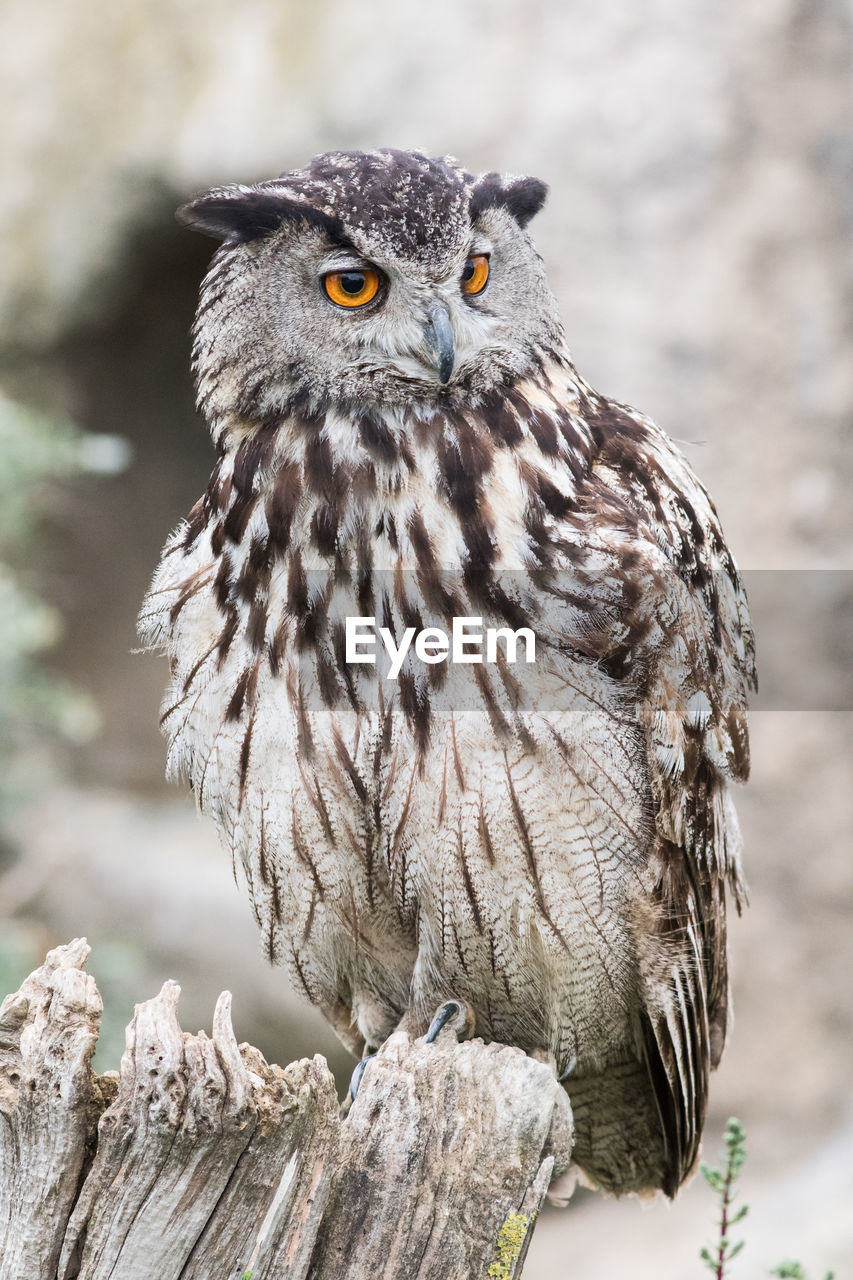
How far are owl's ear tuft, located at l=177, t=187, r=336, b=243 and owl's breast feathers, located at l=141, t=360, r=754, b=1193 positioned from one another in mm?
281

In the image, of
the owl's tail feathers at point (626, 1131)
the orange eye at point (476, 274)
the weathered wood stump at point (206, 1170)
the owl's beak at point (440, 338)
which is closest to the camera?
the weathered wood stump at point (206, 1170)

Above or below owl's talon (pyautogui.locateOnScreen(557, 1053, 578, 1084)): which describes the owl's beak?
above

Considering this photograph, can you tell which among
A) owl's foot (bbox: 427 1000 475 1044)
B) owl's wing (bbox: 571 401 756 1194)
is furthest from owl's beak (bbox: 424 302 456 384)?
owl's foot (bbox: 427 1000 475 1044)

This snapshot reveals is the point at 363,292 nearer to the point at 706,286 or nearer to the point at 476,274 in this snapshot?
the point at 476,274

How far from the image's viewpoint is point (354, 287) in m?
1.76

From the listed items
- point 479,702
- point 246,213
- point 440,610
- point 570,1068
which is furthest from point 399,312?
point 570,1068

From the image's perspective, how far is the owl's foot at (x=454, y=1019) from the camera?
6.38ft

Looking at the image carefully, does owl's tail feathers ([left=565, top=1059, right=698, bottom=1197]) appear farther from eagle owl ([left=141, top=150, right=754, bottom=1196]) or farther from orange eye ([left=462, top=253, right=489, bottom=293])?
orange eye ([left=462, top=253, right=489, bottom=293])

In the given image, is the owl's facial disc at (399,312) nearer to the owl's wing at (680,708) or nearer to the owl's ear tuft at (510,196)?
the owl's ear tuft at (510,196)

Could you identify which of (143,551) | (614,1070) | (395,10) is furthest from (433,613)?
(143,551)

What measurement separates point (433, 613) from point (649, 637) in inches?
13.0

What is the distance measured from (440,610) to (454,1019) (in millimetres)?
708

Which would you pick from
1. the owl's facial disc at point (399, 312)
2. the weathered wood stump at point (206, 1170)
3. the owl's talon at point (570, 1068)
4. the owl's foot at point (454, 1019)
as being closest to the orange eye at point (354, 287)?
the owl's facial disc at point (399, 312)

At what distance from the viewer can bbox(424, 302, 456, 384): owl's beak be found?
169cm
